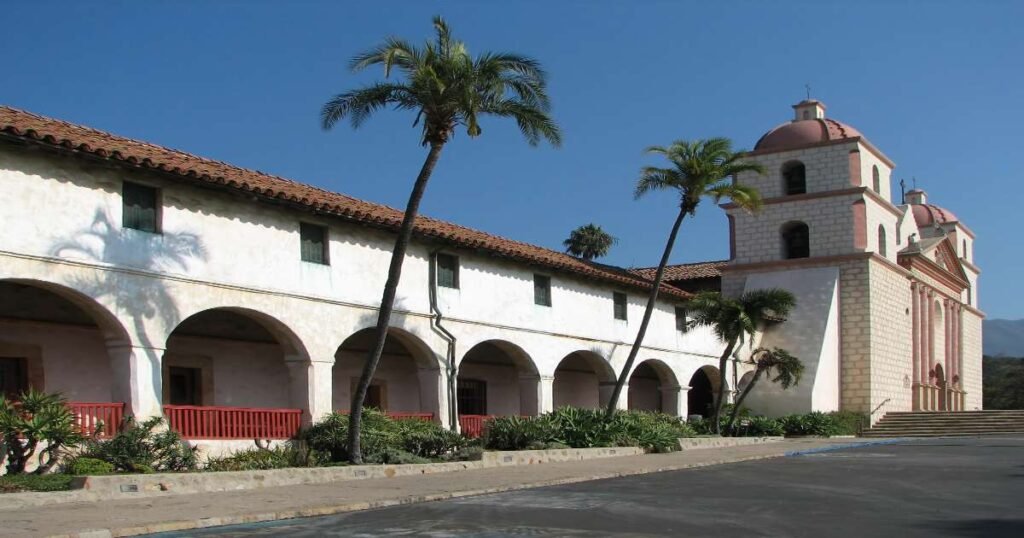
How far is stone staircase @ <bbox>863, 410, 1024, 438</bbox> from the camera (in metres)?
38.1

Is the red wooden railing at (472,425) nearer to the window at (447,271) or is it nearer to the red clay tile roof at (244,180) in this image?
the window at (447,271)

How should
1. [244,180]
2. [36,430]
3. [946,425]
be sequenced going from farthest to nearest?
1. [946,425]
2. [244,180]
3. [36,430]

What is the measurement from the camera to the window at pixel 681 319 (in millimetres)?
34906

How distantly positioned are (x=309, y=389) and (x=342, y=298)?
6.69ft

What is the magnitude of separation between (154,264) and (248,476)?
13.7 feet

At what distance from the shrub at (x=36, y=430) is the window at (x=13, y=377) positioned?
259 cm

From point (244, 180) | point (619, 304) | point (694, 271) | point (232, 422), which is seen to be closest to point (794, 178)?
point (694, 271)

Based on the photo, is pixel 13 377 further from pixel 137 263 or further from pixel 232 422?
pixel 232 422

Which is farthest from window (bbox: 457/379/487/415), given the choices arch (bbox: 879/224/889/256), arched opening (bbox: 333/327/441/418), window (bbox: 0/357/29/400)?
arch (bbox: 879/224/889/256)

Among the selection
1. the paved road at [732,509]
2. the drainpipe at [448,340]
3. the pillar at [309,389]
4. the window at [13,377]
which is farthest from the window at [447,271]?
the window at [13,377]

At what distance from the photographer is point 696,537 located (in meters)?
10.1

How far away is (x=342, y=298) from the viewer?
21312 mm

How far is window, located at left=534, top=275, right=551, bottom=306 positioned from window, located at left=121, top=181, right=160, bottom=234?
468 inches

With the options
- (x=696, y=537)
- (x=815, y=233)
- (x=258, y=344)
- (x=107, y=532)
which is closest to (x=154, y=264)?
(x=258, y=344)
